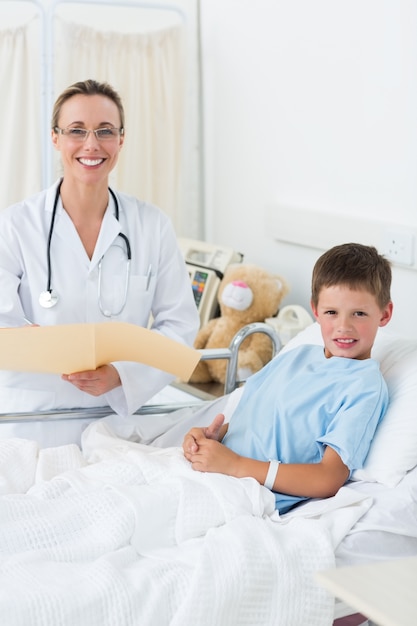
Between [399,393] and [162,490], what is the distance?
20.7 inches

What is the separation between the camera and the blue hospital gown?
1.73 metres

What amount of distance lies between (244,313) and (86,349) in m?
1.23

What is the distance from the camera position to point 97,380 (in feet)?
6.64

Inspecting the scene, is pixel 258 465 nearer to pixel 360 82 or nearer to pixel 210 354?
pixel 210 354

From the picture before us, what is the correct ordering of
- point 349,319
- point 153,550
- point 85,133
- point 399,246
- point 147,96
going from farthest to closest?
point 147,96 → point 399,246 → point 85,133 → point 349,319 → point 153,550

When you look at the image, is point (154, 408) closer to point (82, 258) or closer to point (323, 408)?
point (82, 258)

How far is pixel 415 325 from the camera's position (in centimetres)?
264

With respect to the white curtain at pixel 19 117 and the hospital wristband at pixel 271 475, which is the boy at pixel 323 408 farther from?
the white curtain at pixel 19 117

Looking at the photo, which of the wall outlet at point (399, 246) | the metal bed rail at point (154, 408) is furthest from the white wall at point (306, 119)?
the metal bed rail at point (154, 408)

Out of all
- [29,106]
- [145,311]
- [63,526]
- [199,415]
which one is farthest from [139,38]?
[63,526]

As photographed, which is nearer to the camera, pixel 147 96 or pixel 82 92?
pixel 82 92

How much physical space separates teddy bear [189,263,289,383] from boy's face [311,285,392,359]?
110 cm

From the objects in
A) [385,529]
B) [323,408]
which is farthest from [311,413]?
[385,529]

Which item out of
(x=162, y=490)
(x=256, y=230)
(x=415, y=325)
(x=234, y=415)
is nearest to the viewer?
(x=162, y=490)
